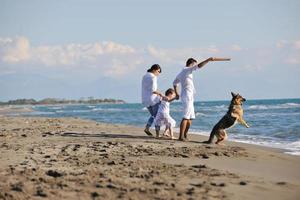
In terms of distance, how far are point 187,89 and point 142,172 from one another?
167 inches

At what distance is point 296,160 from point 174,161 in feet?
7.17

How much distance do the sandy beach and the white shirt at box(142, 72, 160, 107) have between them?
195 centimetres

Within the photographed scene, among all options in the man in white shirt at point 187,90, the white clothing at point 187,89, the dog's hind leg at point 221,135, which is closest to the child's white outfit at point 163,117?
the man in white shirt at point 187,90

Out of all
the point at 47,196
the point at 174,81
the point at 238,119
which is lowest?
the point at 47,196

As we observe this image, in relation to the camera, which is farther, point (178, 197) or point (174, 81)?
point (174, 81)

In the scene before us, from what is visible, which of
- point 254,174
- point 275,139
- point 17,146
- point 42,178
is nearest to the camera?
point 42,178

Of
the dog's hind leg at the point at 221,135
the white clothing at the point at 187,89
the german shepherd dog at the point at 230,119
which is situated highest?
the white clothing at the point at 187,89

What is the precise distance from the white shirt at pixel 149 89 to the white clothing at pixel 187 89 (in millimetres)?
967

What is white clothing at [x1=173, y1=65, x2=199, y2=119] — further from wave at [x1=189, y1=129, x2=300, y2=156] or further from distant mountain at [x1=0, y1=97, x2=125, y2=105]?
distant mountain at [x1=0, y1=97, x2=125, y2=105]

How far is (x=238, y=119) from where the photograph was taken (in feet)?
30.8

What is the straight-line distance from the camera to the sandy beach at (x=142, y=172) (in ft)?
15.6

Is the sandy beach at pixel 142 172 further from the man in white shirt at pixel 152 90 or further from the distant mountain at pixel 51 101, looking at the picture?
the distant mountain at pixel 51 101

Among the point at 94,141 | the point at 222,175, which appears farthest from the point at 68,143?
the point at 222,175

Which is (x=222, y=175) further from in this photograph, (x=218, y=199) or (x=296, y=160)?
(x=296, y=160)
